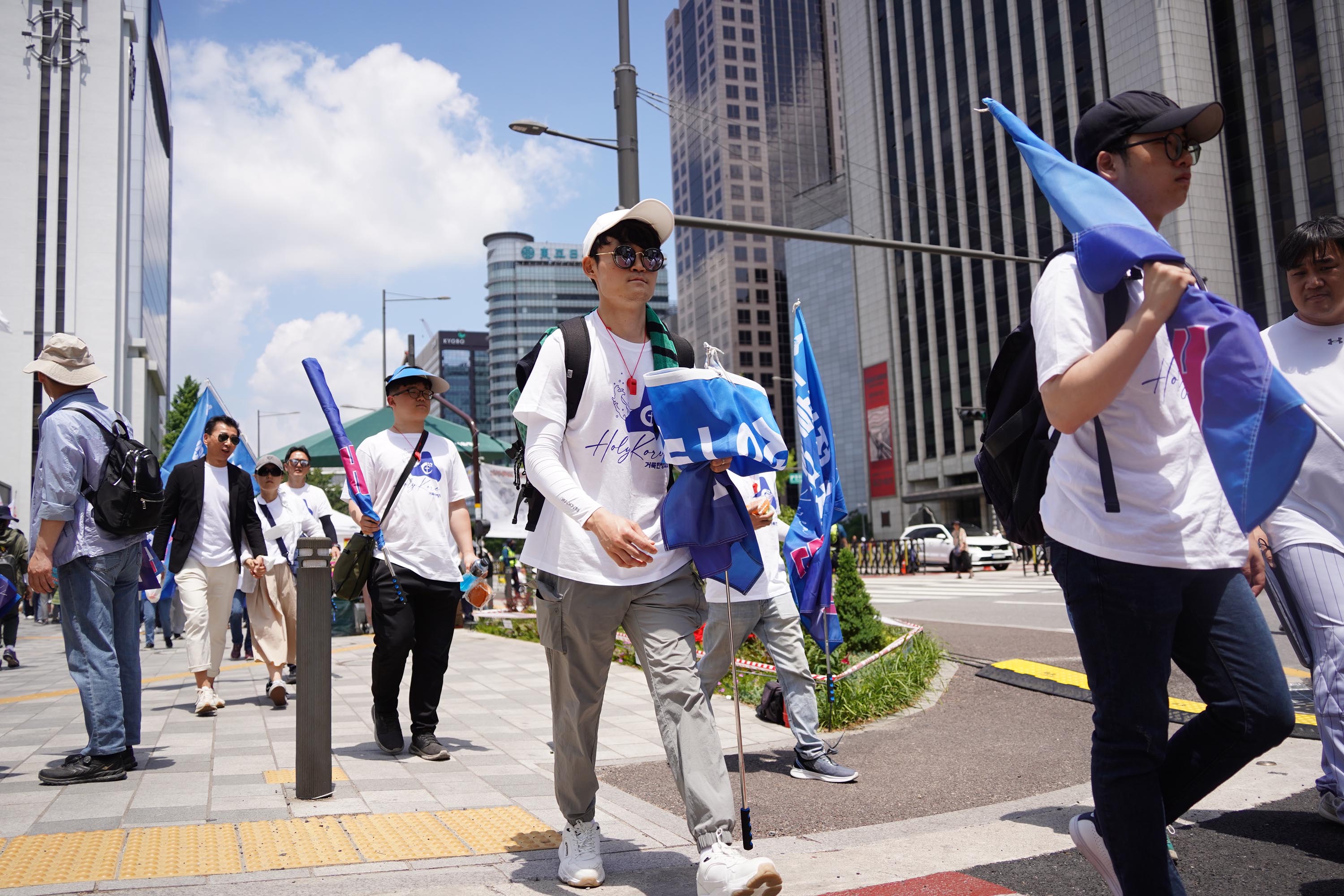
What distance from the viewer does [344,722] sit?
22.2 ft

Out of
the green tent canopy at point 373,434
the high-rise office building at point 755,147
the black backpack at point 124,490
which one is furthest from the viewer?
the high-rise office building at point 755,147

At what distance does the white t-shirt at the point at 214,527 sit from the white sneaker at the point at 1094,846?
20.6 ft

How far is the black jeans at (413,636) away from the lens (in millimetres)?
5543

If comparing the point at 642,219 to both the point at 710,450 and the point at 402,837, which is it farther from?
the point at 402,837

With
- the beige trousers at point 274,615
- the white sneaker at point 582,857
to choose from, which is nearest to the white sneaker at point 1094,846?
the white sneaker at point 582,857

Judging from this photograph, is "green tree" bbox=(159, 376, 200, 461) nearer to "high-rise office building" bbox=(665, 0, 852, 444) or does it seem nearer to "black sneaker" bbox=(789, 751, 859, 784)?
"black sneaker" bbox=(789, 751, 859, 784)

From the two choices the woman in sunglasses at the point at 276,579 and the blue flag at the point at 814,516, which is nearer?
the blue flag at the point at 814,516

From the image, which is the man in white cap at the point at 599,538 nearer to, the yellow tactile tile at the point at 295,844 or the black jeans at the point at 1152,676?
the yellow tactile tile at the point at 295,844

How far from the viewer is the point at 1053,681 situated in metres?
7.29

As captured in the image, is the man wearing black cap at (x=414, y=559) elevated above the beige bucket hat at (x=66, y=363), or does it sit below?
below

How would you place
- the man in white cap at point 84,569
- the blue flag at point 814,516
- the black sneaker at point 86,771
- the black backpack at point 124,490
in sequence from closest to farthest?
the black sneaker at point 86,771
the man in white cap at point 84,569
the black backpack at point 124,490
the blue flag at point 814,516

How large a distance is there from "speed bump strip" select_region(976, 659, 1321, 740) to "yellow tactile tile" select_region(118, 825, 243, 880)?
15.2 feet

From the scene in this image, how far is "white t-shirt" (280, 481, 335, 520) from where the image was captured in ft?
29.5

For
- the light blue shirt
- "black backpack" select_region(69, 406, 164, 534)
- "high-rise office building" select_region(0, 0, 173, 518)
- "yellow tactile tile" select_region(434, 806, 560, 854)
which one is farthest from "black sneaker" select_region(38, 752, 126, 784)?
"high-rise office building" select_region(0, 0, 173, 518)
